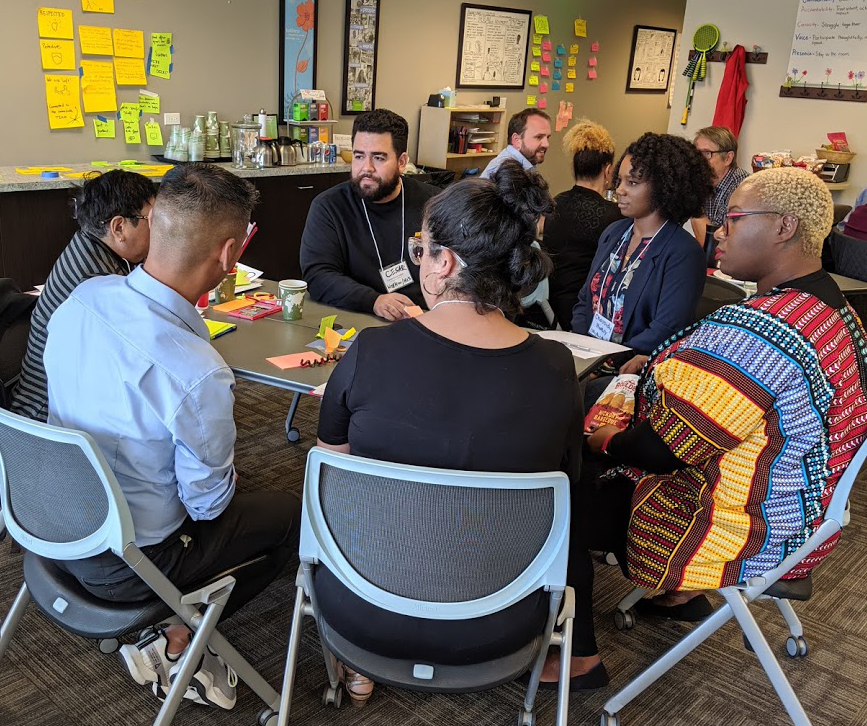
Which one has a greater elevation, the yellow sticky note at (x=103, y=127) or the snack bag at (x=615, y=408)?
the yellow sticky note at (x=103, y=127)

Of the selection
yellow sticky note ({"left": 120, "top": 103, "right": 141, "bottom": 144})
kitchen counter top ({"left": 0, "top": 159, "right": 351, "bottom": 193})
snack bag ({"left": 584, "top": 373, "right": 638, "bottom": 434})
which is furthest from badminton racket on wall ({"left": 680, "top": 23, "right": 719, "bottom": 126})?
snack bag ({"left": 584, "top": 373, "right": 638, "bottom": 434})

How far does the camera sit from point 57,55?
4621mm

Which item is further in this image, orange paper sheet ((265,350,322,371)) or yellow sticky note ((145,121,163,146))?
yellow sticky note ((145,121,163,146))

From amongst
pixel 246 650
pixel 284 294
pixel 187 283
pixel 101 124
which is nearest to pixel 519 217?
pixel 187 283

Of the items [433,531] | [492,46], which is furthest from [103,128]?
[433,531]

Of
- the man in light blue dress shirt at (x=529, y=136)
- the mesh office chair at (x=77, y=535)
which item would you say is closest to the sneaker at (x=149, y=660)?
the mesh office chair at (x=77, y=535)

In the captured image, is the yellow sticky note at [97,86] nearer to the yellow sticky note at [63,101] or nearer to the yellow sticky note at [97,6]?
the yellow sticky note at [63,101]

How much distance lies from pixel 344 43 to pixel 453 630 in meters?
5.48

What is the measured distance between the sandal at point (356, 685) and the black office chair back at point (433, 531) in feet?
2.24

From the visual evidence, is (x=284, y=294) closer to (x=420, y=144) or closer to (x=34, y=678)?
(x=34, y=678)

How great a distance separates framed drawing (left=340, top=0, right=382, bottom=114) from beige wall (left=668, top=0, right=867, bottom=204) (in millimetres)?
2538

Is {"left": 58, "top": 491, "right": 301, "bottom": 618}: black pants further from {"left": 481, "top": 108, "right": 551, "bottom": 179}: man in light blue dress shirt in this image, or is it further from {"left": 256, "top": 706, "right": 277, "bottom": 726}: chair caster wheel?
{"left": 481, "top": 108, "right": 551, "bottom": 179}: man in light blue dress shirt

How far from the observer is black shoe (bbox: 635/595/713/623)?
2500 mm

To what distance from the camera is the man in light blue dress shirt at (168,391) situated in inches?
63.6
